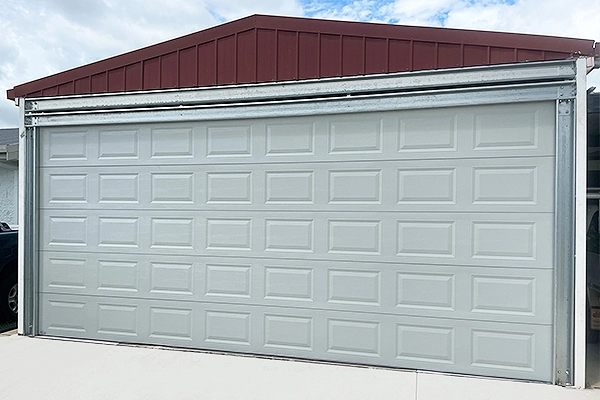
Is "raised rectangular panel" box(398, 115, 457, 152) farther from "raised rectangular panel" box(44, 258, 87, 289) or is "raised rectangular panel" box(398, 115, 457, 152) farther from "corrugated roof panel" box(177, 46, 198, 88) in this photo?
"raised rectangular panel" box(44, 258, 87, 289)

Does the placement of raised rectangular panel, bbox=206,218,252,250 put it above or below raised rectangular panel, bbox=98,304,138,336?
above

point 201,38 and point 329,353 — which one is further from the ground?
point 201,38

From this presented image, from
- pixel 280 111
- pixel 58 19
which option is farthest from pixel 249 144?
pixel 58 19

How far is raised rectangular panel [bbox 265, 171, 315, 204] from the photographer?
13.5 ft

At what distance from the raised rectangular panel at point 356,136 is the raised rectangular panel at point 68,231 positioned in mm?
2888

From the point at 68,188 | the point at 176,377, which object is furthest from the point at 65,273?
the point at 176,377

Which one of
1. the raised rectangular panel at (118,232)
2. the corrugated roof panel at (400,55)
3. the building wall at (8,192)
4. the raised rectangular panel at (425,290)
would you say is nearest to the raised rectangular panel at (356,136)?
the corrugated roof panel at (400,55)

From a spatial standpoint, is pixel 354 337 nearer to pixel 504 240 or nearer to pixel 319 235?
pixel 319 235

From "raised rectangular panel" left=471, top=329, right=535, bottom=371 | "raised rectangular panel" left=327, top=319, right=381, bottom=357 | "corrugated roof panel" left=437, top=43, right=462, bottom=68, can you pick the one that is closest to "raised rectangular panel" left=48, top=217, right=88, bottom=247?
"raised rectangular panel" left=327, top=319, right=381, bottom=357

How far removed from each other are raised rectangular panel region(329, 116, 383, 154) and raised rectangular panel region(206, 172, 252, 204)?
91cm

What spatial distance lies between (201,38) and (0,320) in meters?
4.39

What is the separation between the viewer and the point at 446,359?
150 inches

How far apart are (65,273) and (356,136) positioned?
3536mm

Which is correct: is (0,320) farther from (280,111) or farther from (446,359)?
(446,359)
